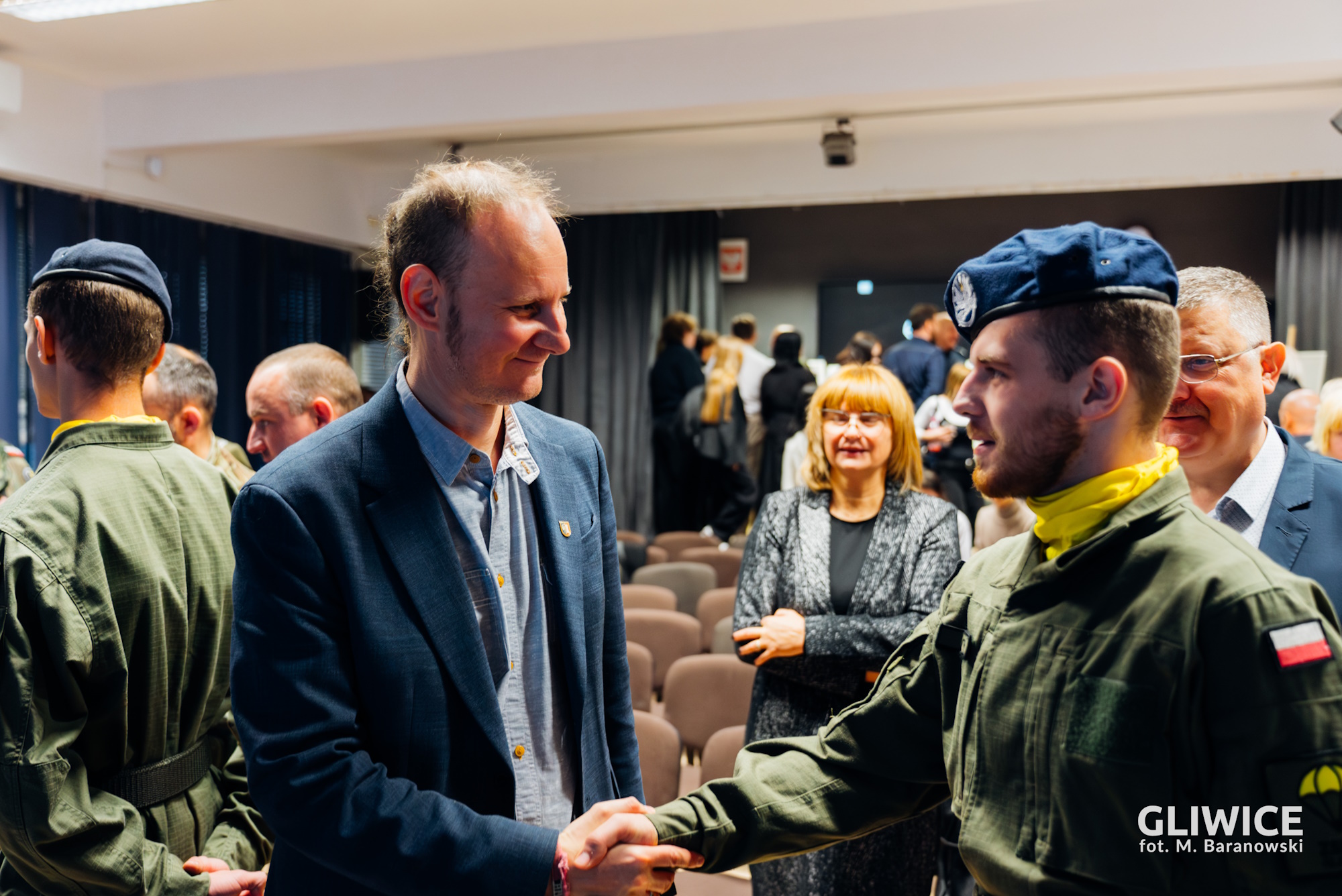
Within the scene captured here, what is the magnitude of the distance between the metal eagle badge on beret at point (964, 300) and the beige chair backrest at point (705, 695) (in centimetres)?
228

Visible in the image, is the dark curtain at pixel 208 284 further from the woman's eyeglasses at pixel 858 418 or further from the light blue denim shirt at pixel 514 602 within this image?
the light blue denim shirt at pixel 514 602

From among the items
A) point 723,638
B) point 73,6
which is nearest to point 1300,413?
point 723,638

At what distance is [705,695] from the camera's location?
351cm

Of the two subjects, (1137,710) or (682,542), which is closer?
(1137,710)

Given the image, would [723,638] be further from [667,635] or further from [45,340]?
[45,340]

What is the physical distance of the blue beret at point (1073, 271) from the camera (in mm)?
1215

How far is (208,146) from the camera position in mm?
6711

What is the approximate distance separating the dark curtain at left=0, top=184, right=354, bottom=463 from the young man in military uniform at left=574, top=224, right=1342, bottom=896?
22.4ft

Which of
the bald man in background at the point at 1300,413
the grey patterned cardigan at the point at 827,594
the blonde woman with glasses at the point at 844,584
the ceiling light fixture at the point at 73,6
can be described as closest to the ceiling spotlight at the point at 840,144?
the bald man in background at the point at 1300,413

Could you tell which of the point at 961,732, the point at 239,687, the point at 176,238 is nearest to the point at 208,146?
the point at 176,238

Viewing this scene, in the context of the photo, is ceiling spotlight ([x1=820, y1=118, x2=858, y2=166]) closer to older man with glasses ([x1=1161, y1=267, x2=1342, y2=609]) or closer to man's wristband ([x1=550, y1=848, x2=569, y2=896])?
older man with glasses ([x1=1161, y1=267, x2=1342, y2=609])

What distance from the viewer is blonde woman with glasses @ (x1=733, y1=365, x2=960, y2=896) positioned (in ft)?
8.18

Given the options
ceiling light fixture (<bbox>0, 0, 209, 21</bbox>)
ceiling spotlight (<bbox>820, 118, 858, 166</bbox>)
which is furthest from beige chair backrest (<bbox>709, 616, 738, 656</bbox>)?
ceiling spotlight (<bbox>820, 118, 858, 166</bbox>)

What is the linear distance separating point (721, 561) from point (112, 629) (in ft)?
14.0
